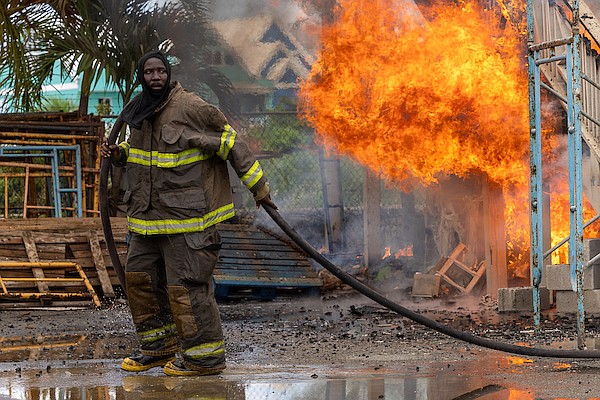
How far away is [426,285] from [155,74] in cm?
674

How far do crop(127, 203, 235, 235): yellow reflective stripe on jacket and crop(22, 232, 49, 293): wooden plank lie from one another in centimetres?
571

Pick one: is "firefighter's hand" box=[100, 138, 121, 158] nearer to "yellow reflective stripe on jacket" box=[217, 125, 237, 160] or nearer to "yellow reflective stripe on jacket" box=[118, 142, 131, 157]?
"yellow reflective stripe on jacket" box=[118, 142, 131, 157]

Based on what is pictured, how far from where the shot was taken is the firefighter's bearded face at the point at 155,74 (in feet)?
20.2

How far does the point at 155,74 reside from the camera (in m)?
6.17

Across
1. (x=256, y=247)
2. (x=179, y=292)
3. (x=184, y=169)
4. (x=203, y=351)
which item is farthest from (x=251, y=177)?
(x=256, y=247)

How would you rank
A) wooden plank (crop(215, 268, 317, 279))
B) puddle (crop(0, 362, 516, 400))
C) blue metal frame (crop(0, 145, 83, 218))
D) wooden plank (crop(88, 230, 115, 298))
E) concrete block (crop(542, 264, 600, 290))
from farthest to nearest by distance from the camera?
1. blue metal frame (crop(0, 145, 83, 218))
2. wooden plank (crop(88, 230, 115, 298))
3. wooden plank (crop(215, 268, 317, 279))
4. concrete block (crop(542, 264, 600, 290))
5. puddle (crop(0, 362, 516, 400))

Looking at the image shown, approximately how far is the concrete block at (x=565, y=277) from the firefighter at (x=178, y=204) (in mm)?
4564

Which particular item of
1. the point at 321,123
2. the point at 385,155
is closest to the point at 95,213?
the point at 321,123

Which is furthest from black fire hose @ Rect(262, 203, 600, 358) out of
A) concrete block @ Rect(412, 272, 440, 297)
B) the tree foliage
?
the tree foliage

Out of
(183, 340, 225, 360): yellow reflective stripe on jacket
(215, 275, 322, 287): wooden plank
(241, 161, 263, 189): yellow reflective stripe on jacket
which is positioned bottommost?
(183, 340, 225, 360): yellow reflective stripe on jacket

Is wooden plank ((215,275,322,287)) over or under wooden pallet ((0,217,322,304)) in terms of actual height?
under

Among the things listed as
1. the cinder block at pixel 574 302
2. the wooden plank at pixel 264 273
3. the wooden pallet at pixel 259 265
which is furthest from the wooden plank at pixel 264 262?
the cinder block at pixel 574 302

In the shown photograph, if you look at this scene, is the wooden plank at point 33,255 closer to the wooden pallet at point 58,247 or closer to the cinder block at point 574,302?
the wooden pallet at point 58,247

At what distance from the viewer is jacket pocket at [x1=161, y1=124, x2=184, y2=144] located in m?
6.07
